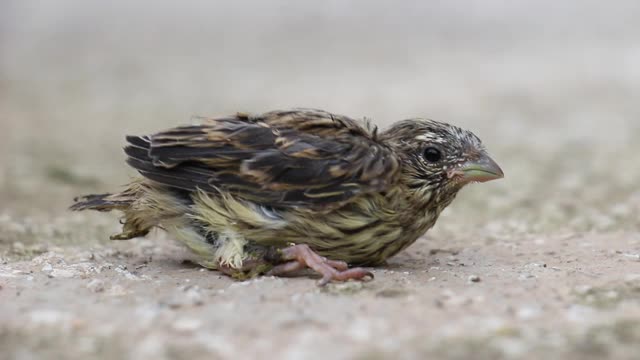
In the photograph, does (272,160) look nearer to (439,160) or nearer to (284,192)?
(284,192)

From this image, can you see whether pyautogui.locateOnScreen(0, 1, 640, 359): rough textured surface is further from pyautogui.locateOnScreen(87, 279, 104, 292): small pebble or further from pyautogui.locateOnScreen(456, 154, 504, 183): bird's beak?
pyautogui.locateOnScreen(456, 154, 504, 183): bird's beak

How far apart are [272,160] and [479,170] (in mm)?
1200

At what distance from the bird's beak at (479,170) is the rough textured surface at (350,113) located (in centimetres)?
51

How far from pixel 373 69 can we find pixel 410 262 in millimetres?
9988

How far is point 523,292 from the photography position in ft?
15.2

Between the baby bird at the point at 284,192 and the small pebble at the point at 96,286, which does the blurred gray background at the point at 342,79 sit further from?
the small pebble at the point at 96,286

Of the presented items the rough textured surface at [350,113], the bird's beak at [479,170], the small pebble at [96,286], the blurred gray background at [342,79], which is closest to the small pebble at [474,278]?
the rough textured surface at [350,113]

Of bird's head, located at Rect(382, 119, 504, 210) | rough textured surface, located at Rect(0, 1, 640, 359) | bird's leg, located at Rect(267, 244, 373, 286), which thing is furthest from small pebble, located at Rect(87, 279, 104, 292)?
bird's head, located at Rect(382, 119, 504, 210)

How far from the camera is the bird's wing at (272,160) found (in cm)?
503

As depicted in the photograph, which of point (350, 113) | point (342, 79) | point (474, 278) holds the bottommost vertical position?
point (350, 113)

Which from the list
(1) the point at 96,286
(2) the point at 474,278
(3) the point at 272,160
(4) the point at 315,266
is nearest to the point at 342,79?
(3) the point at 272,160

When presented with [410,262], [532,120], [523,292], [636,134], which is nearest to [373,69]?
[532,120]

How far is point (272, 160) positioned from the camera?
5062mm

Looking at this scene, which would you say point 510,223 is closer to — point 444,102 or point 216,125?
point 216,125
